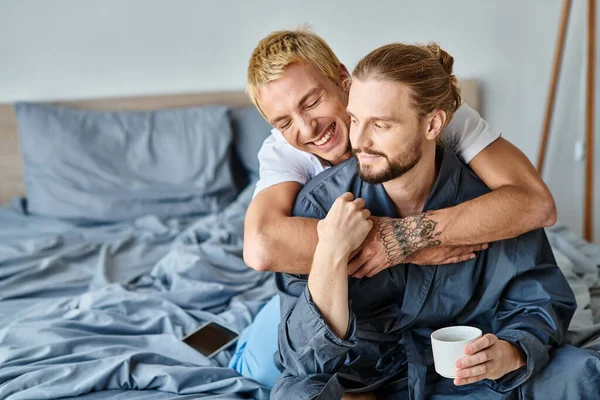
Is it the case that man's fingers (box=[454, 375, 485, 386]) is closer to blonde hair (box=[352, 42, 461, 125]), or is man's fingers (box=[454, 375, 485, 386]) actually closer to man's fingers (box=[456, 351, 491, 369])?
man's fingers (box=[456, 351, 491, 369])

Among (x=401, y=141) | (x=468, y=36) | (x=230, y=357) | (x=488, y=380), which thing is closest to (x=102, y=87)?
(x=468, y=36)

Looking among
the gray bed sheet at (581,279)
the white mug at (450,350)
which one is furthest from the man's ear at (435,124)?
the gray bed sheet at (581,279)

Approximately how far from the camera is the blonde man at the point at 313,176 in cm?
136

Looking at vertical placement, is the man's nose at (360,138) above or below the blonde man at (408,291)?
above

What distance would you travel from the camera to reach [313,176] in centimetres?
164

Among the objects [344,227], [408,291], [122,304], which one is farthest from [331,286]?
[122,304]

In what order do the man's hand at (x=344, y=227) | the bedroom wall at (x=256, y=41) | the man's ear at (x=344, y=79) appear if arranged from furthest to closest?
the bedroom wall at (x=256, y=41) → the man's ear at (x=344, y=79) → the man's hand at (x=344, y=227)

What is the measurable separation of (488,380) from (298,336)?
1.21ft

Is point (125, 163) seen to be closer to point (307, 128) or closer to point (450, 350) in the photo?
point (307, 128)

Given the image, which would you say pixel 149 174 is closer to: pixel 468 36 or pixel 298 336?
pixel 468 36

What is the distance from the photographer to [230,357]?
1.71 m

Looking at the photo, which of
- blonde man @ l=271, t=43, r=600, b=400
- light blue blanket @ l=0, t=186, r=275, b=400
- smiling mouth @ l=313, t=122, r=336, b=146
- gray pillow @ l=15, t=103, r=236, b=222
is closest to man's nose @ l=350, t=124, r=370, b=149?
blonde man @ l=271, t=43, r=600, b=400

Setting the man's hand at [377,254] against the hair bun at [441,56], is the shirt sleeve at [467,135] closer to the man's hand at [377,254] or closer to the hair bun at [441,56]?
the hair bun at [441,56]

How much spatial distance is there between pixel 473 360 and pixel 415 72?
536 millimetres
